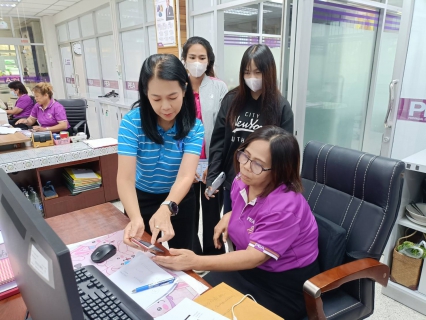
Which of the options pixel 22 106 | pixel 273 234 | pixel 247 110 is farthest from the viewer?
pixel 22 106

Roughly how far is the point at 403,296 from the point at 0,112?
396 centimetres

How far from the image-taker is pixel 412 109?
6.70ft

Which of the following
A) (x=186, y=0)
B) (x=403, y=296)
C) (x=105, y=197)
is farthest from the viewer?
(x=186, y=0)

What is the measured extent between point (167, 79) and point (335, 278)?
897 millimetres

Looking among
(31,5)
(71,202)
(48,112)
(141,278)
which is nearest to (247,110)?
(141,278)

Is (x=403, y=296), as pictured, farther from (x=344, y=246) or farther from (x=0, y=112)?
(x=0, y=112)

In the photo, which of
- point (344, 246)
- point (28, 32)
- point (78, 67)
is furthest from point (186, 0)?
point (28, 32)

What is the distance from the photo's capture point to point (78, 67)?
7.75 m

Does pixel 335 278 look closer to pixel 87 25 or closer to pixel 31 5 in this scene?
pixel 87 25

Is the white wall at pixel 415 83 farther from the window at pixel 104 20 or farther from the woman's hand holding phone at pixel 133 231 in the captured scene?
the window at pixel 104 20

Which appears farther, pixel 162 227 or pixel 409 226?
pixel 409 226

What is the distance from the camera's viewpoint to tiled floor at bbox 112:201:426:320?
1.74 m

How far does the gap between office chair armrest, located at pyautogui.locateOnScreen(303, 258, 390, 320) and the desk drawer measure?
2.29m

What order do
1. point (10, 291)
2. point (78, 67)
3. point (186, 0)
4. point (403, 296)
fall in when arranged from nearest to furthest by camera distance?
point (10, 291) → point (403, 296) → point (186, 0) → point (78, 67)
